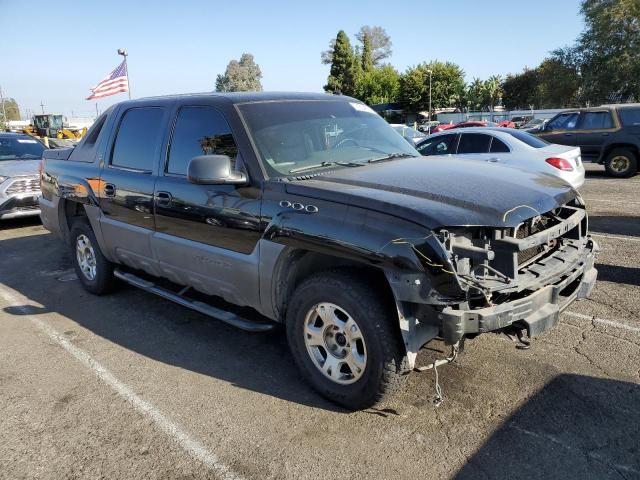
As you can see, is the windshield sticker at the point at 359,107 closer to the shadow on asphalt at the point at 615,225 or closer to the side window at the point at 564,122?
the shadow on asphalt at the point at 615,225

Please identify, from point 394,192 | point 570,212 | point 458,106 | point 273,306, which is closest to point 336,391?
point 273,306

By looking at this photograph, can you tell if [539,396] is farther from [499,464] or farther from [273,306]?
[273,306]

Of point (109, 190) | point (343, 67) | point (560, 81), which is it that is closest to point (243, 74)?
point (343, 67)

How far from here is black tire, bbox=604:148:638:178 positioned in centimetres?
1302

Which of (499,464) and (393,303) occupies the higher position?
(393,303)

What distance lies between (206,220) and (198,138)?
70cm

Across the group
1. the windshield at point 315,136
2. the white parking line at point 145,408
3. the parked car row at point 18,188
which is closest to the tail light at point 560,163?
the windshield at point 315,136

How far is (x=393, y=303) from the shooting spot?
9.62 ft

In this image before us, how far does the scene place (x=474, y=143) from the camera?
32.0 feet

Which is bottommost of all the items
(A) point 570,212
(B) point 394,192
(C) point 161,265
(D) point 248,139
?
(C) point 161,265

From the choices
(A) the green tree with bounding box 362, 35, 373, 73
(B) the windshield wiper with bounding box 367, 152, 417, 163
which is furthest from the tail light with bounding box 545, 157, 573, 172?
(A) the green tree with bounding box 362, 35, 373, 73

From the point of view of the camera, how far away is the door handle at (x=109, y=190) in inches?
189

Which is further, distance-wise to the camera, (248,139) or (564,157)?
(564,157)

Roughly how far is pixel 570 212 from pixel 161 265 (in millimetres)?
3234
